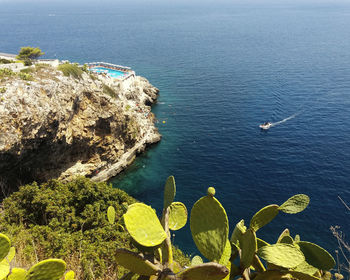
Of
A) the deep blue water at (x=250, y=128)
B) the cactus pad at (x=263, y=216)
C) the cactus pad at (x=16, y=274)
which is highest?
the cactus pad at (x=263, y=216)

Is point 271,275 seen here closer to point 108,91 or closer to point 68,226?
point 68,226

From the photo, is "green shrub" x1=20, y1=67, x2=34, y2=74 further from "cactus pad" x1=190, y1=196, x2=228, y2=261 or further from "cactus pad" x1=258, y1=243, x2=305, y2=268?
"cactus pad" x1=258, y1=243, x2=305, y2=268

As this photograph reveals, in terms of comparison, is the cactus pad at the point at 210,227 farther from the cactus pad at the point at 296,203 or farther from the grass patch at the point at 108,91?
the grass patch at the point at 108,91

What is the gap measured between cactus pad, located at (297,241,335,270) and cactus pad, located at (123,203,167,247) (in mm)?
2985

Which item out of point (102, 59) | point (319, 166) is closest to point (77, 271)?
point (319, 166)

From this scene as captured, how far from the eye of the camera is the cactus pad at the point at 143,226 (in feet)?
11.2

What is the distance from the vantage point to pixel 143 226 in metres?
3.57

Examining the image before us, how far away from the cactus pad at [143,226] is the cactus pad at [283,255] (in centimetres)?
169

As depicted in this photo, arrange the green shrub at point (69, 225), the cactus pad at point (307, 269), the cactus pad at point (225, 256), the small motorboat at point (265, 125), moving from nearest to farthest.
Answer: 1. the cactus pad at point (225, 256)
2. the cactus pad at point (307, 269)
3. the green shrub at point (69, 225)
4. the small motorboat at point (265, 125)

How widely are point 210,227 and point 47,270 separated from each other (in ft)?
7.71

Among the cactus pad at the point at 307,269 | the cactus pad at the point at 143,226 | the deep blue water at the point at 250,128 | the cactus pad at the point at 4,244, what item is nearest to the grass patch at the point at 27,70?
the deep blue water at the point at 250,128

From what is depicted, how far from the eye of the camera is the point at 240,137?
4209 cm

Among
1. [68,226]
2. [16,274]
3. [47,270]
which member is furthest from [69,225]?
[47,270]

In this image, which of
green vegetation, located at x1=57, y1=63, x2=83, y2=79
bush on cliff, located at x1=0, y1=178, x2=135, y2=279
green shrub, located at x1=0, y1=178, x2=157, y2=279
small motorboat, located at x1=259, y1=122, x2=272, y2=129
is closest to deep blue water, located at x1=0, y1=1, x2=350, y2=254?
small motorboat, located at x1=259, y1=122, x2=272, y2=129
